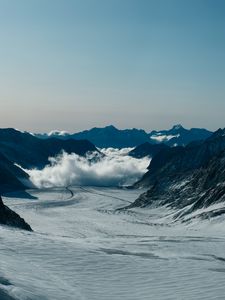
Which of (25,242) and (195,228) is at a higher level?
(25,242)

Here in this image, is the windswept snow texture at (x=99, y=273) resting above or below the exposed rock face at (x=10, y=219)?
above

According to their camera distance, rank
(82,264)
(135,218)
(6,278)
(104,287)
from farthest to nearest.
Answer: (135,218)
(82,264)
(104,287)
(6,278)

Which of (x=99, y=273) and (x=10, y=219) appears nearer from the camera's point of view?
(x=99, y=273)

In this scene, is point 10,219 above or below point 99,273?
below

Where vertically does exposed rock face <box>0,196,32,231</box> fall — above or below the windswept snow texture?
below

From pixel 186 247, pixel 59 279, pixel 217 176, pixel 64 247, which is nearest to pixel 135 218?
pixel 217 176

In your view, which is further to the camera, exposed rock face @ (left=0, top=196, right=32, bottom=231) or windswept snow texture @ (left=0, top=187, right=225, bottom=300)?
exposed rock face @ (left=0, top=196, right=32, bottom=231)

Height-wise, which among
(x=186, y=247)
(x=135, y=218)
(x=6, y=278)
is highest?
(x=6, y=278)

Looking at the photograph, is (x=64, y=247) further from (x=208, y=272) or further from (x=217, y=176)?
(x=217, y=176)

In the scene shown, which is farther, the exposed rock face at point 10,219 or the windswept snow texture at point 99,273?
the exposed rock face at point 10,219

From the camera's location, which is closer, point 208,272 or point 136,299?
point 136,299

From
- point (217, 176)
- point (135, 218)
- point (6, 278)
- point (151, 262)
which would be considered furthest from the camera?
point (217, 176)
